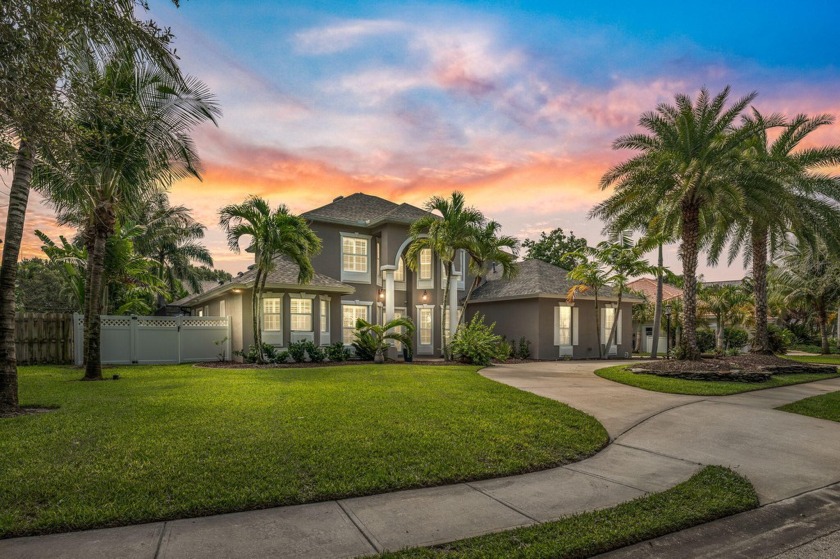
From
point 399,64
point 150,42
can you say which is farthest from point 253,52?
point 150,42

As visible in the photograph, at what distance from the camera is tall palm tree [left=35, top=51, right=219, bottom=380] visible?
22.4 ft

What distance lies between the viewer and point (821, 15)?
10406mm

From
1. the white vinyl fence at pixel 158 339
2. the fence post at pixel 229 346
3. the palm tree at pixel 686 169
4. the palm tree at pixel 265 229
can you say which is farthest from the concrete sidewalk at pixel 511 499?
the white vinyl fence at pixel 158 339

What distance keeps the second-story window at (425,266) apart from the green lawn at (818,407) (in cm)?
1427

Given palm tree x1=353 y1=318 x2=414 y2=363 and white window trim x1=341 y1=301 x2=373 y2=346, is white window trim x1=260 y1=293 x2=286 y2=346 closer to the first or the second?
white window trim x1=341 y1=301 x2=373 y2=346

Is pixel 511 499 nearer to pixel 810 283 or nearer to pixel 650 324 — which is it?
pixel 650 324

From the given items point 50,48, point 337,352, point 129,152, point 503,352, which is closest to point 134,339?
point 337,352

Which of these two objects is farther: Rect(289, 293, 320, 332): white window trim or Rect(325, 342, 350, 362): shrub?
Rect(289, 293, 320, 332): white window trim

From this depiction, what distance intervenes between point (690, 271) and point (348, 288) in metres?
12.6

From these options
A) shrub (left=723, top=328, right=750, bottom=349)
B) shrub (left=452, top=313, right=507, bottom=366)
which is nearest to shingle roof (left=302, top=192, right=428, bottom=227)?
shrub (left=452, top=313, right=507, bottom=366)

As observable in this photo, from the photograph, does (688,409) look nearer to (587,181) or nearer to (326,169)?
(587,181)

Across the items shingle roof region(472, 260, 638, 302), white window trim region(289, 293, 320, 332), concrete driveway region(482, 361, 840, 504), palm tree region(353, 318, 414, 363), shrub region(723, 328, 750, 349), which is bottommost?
shrub region(723, 328, 750, 349)

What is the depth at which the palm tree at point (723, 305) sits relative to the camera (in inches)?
1255

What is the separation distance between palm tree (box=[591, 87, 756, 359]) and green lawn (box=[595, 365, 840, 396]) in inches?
87.8
